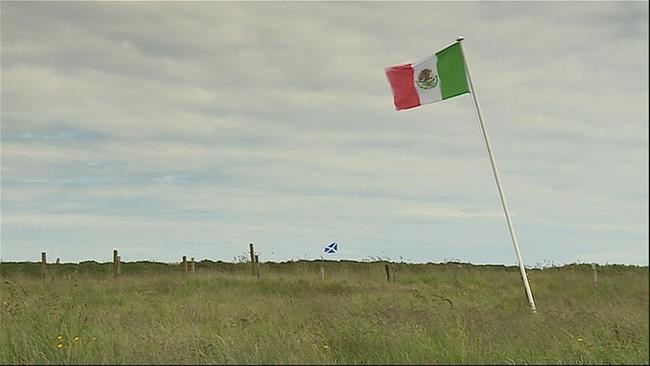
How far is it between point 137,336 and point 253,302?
8134 millimetres

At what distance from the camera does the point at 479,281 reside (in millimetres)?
26328

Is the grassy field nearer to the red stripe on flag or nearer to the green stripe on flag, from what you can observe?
the red stripe on flag

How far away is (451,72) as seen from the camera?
1385 cm

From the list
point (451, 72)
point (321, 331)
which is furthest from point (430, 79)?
point (321, 331)

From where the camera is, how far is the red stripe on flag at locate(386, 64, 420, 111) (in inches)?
560

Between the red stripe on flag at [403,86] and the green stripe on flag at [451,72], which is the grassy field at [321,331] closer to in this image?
the red stripe on flag at [403,86]

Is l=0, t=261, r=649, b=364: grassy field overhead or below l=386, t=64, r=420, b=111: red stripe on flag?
below

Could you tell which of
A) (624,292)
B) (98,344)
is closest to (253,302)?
(624,292)

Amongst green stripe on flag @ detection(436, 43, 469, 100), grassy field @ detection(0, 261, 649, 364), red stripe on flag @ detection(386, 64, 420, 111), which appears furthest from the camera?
red stripe on flag @ detection(386, 64, 420, 111)

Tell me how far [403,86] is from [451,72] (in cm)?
91

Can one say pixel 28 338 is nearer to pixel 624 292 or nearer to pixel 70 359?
pixel 70 359

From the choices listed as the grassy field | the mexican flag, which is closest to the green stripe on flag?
the mexican flag

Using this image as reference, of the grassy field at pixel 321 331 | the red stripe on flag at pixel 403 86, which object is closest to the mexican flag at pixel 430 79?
the red stripe on flag at pixel 403 86

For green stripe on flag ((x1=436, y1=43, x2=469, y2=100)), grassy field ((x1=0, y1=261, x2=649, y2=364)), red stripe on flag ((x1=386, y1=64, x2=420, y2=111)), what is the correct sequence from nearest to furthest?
grassy field ((x1=0, y1=261, x2=649, y2=364))
green stripe on flag ((x1=436, y1=43, x2=469, y2=100))
red stripe on flag ((x1=386, y1=64, x2=420, y2=111))
